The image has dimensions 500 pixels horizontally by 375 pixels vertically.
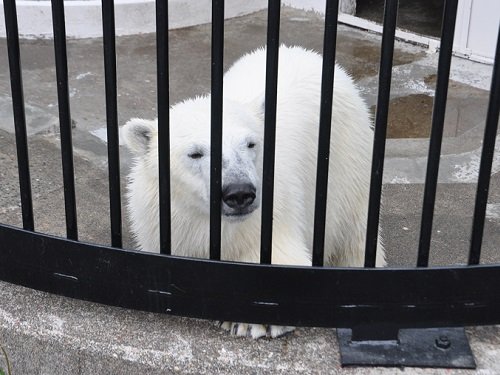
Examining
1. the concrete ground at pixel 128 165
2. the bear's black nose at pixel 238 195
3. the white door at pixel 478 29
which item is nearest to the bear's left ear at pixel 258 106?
the bear's black nose at pixel 238 195

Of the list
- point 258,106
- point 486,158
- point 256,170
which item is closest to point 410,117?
point 258,106

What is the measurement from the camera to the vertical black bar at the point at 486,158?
1.90 meters

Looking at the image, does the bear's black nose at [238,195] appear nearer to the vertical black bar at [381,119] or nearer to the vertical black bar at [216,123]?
the vertical black bar at [216,123]

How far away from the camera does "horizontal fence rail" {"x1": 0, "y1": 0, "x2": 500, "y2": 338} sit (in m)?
1.97

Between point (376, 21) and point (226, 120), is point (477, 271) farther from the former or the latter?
point (376, 21)

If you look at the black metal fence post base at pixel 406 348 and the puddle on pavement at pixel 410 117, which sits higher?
the black metal fence post base at pixel 406 348

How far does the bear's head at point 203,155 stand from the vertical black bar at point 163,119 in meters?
0.19

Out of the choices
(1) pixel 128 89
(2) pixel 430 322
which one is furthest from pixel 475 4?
(2) pixel 430 322

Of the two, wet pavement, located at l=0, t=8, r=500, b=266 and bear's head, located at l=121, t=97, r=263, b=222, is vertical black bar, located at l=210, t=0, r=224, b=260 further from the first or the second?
wet pavement, located at l=0, t=8, r=500, b=266

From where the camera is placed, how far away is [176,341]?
7.22 feet

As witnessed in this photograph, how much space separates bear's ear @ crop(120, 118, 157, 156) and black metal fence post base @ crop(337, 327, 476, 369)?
91 centimetres

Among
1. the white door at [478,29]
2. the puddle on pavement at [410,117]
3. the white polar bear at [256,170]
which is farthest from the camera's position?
the white door at [478,29]

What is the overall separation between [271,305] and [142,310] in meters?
0.37

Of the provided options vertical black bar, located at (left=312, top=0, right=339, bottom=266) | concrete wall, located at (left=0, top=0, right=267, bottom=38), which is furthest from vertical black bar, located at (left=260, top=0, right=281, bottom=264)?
concrete wall, located at (left=0, top=0, right=267, bottom=38)
